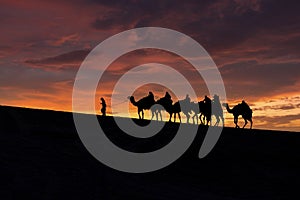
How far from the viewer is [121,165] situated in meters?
21.7

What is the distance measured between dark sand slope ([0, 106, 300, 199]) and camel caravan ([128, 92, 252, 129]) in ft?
15.2

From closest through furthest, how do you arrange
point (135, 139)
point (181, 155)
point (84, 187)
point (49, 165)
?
point (84, 187), point (49, 165), point (181, 155), point (135, 139)

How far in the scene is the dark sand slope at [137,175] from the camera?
617 inches

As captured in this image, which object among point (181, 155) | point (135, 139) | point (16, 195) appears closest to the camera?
point (16, 195)

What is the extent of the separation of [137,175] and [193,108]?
22.8 metres

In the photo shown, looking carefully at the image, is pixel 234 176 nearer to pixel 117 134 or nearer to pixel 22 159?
pixel 117 134

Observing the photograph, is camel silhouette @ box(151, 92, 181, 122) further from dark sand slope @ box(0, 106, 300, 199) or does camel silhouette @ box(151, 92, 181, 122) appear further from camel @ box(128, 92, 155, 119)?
dark sand slope @ box(0, 106, 300, 199)

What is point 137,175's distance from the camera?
21250 millimetres

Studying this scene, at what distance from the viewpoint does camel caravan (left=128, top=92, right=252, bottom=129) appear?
135 feet

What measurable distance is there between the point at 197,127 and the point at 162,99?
6971 millimetres

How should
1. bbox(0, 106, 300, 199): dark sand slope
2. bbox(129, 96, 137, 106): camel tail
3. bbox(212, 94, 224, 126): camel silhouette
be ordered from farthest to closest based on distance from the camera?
bbox(129, 96, 137, 106): camel tail → bbox(212, 94, 224, 126): camel silhouette → bbox(0, 106, 300, 199): dark sand slope

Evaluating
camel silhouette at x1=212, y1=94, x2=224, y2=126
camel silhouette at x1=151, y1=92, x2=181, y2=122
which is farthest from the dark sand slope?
camel silhouette at x1=151, y1=92, x2=181, y2=122

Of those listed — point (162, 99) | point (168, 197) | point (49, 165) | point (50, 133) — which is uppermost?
point (162, 99)

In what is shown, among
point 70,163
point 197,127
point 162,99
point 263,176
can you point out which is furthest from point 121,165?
point 162,99
